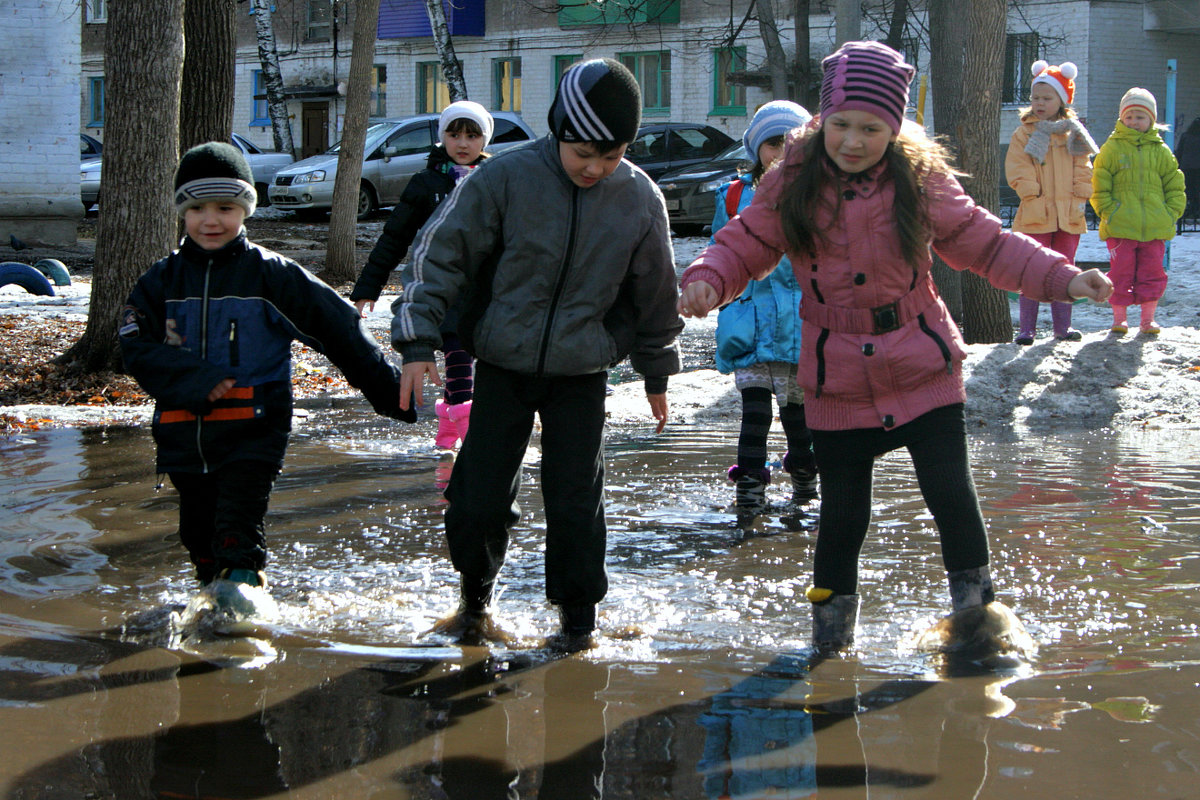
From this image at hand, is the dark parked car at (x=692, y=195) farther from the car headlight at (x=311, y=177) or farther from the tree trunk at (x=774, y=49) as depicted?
the car headlight at (x=311, y=177)

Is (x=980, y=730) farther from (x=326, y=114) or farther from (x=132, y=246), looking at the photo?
(x=326, y=114)

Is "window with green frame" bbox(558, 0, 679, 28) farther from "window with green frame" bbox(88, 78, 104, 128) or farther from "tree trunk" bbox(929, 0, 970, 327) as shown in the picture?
"tree trunk" bbox(929, 0, 970, 327)

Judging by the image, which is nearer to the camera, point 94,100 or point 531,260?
point 531,260

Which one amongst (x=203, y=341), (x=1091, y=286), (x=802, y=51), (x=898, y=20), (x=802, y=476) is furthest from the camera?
(x=802, y=51)

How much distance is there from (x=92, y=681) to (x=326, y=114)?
3643 centimetres

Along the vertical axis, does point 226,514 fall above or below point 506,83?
below

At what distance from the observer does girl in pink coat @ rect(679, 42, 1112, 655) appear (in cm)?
337

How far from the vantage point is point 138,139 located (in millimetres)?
8047

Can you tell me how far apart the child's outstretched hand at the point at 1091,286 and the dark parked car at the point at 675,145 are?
19900mm

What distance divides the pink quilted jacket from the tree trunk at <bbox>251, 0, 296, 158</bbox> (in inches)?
1211

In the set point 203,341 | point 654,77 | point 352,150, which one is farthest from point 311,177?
point 203,341

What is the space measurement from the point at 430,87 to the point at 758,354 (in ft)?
107

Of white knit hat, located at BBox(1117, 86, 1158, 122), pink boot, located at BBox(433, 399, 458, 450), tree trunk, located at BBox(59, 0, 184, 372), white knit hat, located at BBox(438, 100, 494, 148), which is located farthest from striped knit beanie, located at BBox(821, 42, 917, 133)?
white knit hat, located at BBox(1117, 86, 1158, 122)

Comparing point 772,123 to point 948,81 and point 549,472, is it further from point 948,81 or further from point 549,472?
point 948,81
